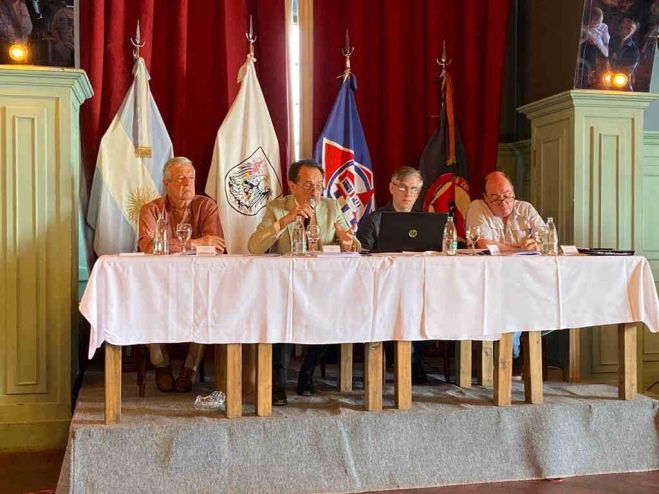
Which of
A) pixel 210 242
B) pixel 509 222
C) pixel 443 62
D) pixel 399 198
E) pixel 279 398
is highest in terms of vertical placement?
pixel 443 62

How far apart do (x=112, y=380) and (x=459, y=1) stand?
126 inches

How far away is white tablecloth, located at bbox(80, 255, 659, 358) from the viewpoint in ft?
9.42

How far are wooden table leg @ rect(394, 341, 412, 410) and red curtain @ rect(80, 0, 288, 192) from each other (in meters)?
1.79

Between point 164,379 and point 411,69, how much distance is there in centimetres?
242

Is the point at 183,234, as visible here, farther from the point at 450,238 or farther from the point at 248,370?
the point at 450,238

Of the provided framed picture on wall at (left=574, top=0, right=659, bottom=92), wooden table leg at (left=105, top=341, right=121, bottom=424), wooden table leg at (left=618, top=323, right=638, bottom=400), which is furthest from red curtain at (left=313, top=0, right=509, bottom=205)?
wooden table leg at (left=105, top=341, right=121, bottom=424)

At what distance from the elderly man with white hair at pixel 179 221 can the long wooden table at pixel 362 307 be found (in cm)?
34

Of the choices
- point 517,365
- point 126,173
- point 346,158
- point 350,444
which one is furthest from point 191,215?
point 517,365

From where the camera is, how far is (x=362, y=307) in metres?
3.01

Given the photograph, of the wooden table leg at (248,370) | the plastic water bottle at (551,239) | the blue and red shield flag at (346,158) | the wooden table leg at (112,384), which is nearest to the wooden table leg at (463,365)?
the plastic water bottle at (551,239)

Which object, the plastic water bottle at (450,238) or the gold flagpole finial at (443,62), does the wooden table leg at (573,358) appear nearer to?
the plastic water bottle at (450,238)

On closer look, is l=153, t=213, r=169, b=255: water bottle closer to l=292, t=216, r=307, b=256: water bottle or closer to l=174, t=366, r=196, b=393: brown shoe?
l=292, t=216, r=307, b=256: water bottle

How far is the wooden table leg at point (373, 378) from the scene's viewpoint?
10.1 ft

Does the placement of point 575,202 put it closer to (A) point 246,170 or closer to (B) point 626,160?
(B) point 626,160
